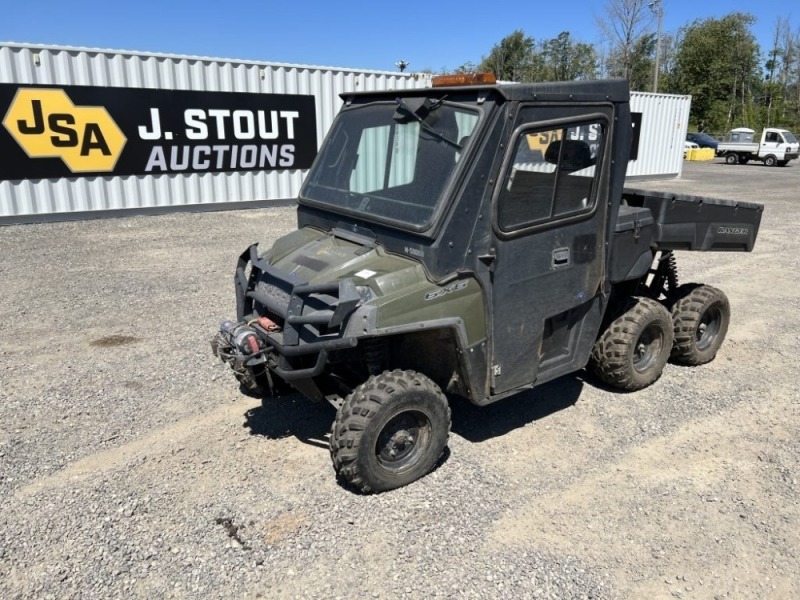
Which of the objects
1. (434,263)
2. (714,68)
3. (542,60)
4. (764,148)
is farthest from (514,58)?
(434,263)

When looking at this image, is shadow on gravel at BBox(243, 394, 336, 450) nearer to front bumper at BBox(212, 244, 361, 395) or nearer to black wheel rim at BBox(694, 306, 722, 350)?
front bumper at BBox(212, 244, 361, 395)

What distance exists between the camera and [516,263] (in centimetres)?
385

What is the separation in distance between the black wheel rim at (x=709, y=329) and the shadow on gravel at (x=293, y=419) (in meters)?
3.51

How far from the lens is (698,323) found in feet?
18.0

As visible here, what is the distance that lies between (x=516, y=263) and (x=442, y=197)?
67 centimetres

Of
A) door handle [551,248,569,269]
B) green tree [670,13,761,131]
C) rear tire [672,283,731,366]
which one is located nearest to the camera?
door handle [551,248,569,269]

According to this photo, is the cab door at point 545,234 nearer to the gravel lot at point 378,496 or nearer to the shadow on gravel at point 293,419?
the gravel lot at point 378,496

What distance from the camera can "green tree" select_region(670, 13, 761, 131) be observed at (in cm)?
4747

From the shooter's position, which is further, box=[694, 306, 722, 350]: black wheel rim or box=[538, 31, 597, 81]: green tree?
box=[538, 31, 597, 81]: green tree

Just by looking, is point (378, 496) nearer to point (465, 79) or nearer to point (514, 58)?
point (465, 79)

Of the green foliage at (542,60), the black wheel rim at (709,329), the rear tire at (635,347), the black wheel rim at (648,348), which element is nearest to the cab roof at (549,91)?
the rear tire at (635,347)

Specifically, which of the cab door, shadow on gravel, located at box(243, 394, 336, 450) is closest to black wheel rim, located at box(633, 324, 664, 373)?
the cab door

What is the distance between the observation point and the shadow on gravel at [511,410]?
4.48 meters

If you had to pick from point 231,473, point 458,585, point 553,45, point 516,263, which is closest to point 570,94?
point 516,263
